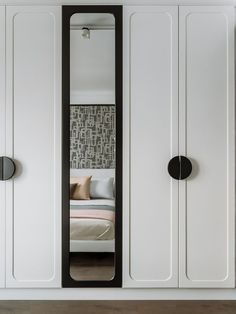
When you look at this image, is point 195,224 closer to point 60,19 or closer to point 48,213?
point 48,213

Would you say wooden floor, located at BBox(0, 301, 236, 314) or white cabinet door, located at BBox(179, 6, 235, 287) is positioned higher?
white cabinet door, located at BBox(179, 6, 235, 287)

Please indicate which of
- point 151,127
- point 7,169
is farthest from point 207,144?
point 7,169

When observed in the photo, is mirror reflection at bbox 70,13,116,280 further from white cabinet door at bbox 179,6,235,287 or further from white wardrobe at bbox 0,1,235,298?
white cabinet door at bbox 179,6,235,287

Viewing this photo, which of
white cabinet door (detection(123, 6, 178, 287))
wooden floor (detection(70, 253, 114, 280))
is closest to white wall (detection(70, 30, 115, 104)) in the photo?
white cabinet door (detection(123, 6, 178, 287))

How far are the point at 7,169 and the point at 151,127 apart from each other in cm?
103

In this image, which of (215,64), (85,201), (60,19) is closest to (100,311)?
(85,201)

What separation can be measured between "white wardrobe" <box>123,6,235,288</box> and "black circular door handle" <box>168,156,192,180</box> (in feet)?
0.13

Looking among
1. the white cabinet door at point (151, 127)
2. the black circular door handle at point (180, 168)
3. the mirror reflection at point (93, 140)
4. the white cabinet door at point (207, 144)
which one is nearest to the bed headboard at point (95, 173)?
the mirror reflection at point (93, 140)

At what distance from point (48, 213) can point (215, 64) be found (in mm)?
1545

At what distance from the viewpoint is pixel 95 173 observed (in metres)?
2.36

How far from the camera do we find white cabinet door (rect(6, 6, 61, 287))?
2383 mm

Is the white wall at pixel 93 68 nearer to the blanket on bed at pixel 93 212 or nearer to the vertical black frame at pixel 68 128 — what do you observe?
the vertical black frame at pixel 68 128

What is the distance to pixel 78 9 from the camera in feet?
7.79

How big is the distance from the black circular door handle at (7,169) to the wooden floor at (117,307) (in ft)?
2.88
